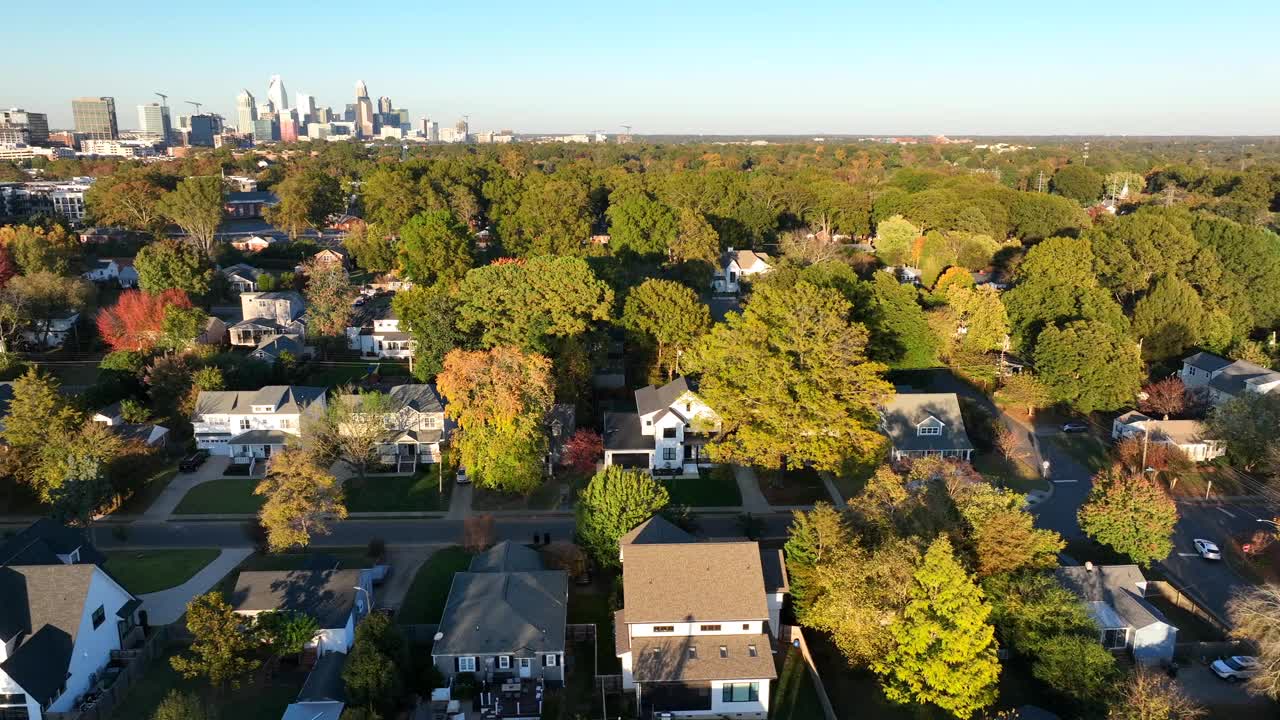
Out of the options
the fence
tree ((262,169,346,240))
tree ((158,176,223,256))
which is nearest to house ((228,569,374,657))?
the fence

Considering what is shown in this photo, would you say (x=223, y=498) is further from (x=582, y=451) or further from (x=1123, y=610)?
(x=1123, y=610)

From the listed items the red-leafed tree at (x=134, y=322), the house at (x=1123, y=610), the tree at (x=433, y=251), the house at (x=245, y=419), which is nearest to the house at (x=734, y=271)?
the tree at (x=433, y=251)

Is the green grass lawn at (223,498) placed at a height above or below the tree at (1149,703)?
below

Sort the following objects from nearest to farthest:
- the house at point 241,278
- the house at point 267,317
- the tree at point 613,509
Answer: the tree at point 613,509, the house at point 267,317, the house at point 241,278

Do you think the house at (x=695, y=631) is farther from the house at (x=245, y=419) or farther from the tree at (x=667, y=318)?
the tree at (x=667, y=318)

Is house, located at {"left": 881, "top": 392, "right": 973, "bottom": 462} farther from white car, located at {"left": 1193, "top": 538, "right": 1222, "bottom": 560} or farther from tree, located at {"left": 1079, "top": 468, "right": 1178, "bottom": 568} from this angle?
white car, located at {"left": 1193, "top": 538, "right": 1222, "bottom": 560}

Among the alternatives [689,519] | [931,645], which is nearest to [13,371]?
[689,519]

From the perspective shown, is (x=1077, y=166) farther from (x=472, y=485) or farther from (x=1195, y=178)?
(x=472, y=485)
